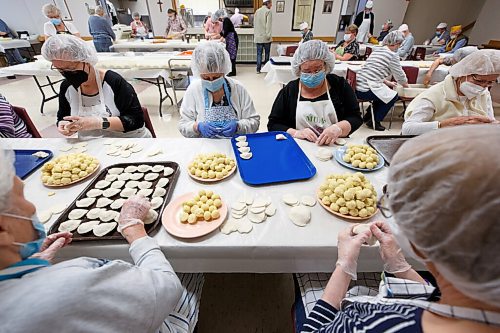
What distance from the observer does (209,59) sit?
1641 mm

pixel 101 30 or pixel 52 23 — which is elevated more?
pixel 52 23

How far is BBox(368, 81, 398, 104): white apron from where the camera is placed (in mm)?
3416

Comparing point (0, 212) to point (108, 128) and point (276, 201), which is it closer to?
point (276, 201)

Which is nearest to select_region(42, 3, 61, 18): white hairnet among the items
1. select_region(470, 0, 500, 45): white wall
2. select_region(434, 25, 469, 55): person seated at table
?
select_region(434, 25, 469, 55): person seated at table

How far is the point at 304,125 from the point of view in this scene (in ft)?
6.22

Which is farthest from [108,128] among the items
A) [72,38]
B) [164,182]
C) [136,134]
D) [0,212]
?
[0,212]

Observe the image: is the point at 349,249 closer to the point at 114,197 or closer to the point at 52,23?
the point at 114,197

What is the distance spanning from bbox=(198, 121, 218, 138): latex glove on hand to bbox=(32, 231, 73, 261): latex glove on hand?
103cm

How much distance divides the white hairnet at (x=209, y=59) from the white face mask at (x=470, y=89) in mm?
1780

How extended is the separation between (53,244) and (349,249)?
104 centimetres

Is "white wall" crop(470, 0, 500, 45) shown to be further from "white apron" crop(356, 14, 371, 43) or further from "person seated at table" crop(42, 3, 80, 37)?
"person seated at table" crop(42, 3, 80, 37)

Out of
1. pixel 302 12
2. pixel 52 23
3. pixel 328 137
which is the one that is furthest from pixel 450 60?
pixel 52 23

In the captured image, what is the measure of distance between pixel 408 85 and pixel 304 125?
2995mm

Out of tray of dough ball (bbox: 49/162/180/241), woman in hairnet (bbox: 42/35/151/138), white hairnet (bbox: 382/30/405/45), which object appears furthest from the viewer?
white hairnet (bbox: 382/30/405/45)
